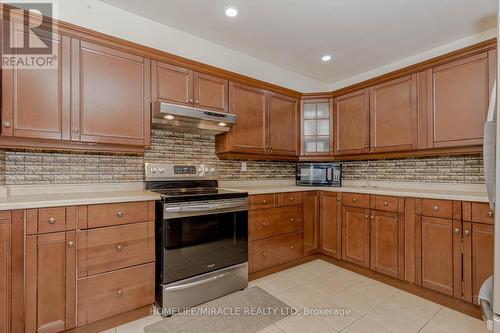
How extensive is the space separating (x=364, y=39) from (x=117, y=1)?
2322mm

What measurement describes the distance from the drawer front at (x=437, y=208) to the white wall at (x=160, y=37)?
2.17 meters

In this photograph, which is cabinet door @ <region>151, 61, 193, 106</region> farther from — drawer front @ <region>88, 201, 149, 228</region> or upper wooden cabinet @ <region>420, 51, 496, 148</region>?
upper wooden cabinet @ <region>420, 51, 496, 148</region>

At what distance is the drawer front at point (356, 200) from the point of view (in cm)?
260

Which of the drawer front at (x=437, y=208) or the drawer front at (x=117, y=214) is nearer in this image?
the drawer front at (x=117, y=214)

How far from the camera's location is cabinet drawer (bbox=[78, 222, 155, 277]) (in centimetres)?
167

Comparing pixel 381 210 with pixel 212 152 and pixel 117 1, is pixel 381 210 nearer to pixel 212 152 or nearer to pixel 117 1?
pixel 212 152

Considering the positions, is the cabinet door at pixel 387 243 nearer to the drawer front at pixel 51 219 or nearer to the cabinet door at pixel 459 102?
the cabinet door at pixel 459 102

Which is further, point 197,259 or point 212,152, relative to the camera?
point 212,152

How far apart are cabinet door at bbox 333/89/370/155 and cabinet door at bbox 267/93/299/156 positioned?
0.51 m

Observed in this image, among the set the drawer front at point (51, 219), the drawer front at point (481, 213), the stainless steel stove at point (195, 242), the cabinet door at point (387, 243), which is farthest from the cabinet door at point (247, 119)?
the drawer front at point (481, 213)

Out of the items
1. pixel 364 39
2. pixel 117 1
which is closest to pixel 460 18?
pixel 364 39

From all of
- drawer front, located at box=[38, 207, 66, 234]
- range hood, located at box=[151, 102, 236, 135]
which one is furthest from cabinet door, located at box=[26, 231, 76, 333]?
range hood, located at box=[151, 102, 236, 135]

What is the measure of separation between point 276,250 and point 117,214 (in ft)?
5.25

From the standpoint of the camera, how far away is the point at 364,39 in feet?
8.48
